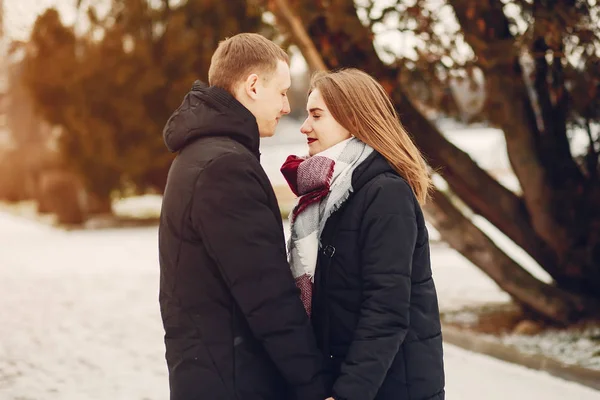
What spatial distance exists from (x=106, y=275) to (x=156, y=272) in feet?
2.57

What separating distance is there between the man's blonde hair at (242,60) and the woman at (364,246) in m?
0.25

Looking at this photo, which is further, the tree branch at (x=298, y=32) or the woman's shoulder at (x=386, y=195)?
the tree branch at (x=298, y=32)

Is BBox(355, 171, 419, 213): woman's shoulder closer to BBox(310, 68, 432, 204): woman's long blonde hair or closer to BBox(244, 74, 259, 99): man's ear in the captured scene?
BBox(310, 68, 432, 204): woman's long blonde hair

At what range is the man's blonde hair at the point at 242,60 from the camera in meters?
2.75

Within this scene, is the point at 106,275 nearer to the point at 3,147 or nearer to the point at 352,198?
the point at 352,198

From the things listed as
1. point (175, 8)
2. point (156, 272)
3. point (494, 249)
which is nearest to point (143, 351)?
point (494, 249)

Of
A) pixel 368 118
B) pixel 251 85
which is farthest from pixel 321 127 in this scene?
pixel 251 85

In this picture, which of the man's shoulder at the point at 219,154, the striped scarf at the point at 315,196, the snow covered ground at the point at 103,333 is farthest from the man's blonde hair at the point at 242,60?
the snow covered ground at the point at 103,333

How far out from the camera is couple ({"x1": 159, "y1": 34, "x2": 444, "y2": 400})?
8.46 feet

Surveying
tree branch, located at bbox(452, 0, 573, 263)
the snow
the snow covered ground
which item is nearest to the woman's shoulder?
the snow covered ground

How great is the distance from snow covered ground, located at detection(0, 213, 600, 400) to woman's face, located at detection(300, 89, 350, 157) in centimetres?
Answer: 364

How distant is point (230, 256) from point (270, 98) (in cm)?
55

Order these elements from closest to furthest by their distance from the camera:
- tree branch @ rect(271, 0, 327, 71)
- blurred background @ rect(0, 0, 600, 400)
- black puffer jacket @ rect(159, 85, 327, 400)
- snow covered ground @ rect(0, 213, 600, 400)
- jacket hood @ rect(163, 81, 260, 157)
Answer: black puffer jacket @ rect(159, 85, 327, 400) → jacket hood @ rect(163, 81, 260, 157) → snow covered ground @ rect(0, 213, 600, 400) → blurred background @ rect(0, 0, 600, 400) → tree branch @ rect(271, 0, 327, 71)

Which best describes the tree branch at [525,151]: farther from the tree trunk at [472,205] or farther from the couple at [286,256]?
the couple at [286,256]
